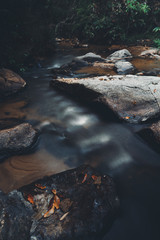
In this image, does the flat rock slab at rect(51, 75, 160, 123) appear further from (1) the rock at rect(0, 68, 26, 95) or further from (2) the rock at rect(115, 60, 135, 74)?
(2) the rock at rect(115, 60, 135, 74)

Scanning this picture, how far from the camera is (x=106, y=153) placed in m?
3.01

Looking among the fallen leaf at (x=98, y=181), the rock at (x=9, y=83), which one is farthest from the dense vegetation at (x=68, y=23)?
the fallen leaf at (x=98, y=181)

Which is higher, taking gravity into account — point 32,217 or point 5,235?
point 5,235

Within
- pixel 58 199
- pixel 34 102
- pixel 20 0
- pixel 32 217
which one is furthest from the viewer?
pixel 20 0

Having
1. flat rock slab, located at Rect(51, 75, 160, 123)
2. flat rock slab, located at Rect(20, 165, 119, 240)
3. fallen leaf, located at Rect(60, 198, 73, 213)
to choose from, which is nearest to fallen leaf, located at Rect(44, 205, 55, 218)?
flat rock slab, located at Rect(20, 165, 119, 240)

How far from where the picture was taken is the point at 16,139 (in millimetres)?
2928

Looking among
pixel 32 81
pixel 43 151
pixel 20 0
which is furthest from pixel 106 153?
pixel 20 0

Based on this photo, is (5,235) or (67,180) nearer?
(5,235)

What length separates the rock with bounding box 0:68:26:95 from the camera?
5.00m

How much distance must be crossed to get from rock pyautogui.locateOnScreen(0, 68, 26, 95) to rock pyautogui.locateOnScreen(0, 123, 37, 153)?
236 cm

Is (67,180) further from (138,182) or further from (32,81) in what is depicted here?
(32,81)

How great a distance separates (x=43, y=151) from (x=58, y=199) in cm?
110

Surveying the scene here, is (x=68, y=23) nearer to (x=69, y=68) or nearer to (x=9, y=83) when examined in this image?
(x=69, y=68)

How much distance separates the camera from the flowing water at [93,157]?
6.91 ft
